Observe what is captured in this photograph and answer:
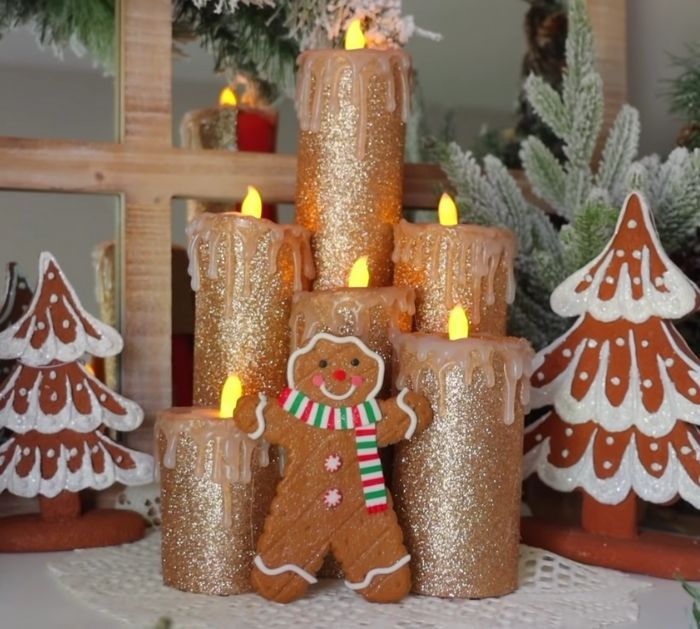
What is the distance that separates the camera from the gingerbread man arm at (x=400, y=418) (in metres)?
0.85

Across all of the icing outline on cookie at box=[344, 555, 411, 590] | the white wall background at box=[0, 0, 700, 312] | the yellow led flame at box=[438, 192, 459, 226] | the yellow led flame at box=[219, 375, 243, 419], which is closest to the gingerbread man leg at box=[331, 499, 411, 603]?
the icing outline on cookie at box=[344, 555, 411, 590]

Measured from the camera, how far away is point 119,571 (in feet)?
3.03

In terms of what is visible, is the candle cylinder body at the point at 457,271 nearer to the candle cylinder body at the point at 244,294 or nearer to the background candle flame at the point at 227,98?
the candle cylinder body at the point at 244,294

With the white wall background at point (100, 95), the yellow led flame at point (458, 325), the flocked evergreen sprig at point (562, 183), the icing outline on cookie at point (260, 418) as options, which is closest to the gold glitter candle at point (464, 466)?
the yellow led flame at point (458, 325)

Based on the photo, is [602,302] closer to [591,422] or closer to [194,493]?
[591,422]

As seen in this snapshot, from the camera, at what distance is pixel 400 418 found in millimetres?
847

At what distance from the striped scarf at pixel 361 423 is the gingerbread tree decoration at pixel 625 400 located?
8.6 inches

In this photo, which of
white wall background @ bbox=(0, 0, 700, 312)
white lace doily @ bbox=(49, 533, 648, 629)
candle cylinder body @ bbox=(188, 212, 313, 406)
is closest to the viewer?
white lace doily @ bbox=(49, 533, 648, 629)

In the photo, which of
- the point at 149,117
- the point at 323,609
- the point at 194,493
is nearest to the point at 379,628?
the point at 323,609

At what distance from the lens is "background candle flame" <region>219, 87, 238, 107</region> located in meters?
1.12

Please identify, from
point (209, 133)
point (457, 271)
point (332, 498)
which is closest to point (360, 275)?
point (457, 271)

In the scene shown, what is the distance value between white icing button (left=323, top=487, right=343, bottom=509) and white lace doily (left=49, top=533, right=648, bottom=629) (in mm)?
75

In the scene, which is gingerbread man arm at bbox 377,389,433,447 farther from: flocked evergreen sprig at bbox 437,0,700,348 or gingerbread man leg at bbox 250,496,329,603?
flocked evergreen sprig at bbox 437,0,700,348

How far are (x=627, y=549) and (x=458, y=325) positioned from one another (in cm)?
26
